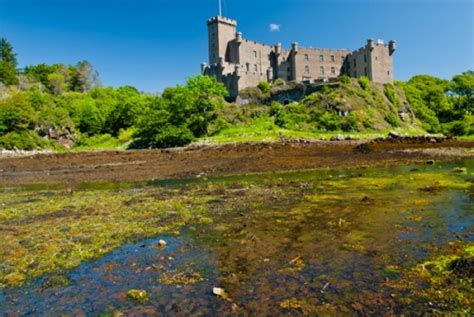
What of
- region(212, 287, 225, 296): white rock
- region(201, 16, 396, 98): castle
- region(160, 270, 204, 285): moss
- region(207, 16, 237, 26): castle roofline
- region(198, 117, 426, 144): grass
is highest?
region(207, 16, 237, 26): castle roofline

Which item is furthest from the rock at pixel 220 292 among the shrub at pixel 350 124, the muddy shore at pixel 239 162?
the shrub at pixel 350 124

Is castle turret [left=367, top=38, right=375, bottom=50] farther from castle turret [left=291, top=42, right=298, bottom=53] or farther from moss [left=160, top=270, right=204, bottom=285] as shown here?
moss [left=160, top=270, right=204, bottom=285]

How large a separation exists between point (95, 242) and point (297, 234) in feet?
17.8

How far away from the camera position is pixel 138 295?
648 centimetres

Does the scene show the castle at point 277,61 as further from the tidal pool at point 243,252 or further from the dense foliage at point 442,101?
the tidal pool at point 243,252

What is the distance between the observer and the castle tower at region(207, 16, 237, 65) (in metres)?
81.7

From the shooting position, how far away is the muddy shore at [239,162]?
2741 centimetres

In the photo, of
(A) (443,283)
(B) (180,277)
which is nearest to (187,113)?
(B) (180,277)

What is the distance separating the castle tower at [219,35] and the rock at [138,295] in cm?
7814

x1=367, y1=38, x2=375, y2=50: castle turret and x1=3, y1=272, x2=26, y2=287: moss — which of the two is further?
x1=367, y1=38, x2=375, y2=50: castle turret

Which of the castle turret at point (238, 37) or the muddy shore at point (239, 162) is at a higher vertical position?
the castle turret at point (238, 37)

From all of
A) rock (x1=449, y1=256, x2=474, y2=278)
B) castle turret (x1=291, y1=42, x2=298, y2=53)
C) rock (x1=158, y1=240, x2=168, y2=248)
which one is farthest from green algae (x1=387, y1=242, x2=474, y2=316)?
castle turret (x1=291, y1=42, x2=298, y2=53)

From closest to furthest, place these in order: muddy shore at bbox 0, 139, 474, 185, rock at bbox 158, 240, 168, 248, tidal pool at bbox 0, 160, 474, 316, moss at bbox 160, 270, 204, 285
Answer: tidal pool at bbox 0, 160, 474, 316 → moss at bbox 160, 270, 204, 285 → rock at bbox 158, 240, 168, 248 → muddy shore at bbox 0, 139, 474, 185

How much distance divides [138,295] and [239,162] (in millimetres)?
26181
